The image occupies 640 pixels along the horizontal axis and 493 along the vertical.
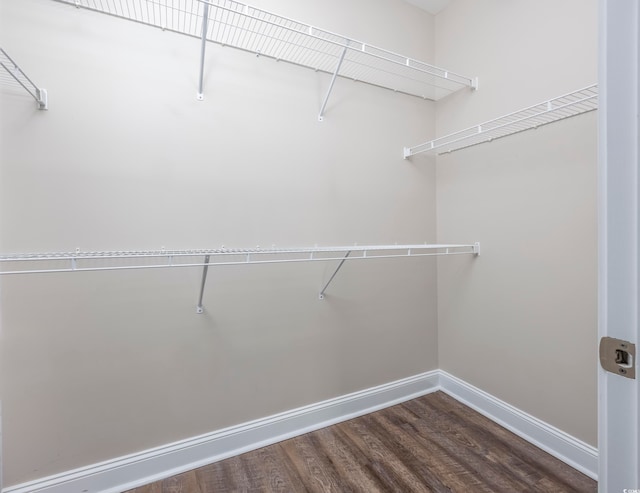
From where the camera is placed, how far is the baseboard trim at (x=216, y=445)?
4.19 feet

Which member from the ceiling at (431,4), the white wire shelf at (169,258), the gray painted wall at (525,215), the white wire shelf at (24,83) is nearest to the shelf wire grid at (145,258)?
the white wire shelf at (169,258)

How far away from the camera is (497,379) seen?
1802 millimetres

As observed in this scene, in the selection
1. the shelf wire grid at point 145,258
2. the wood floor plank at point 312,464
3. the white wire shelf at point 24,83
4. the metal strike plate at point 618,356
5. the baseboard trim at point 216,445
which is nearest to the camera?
the metal strike plate at point 618,356

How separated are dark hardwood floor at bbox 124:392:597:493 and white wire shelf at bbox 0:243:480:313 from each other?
2.55 feet

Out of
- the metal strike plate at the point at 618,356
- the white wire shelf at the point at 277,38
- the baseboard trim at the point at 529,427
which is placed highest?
the white wire shelf at the point at 277,38

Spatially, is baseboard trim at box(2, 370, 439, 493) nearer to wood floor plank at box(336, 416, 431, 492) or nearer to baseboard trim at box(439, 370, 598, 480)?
wood floor plank at box(336, 416, 431, 492)

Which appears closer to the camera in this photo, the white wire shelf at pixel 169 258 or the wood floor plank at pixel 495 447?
the white wire shelf at pixel 169 258

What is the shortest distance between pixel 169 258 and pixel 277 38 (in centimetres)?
115

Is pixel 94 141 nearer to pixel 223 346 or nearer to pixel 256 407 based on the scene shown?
pixel 223 346

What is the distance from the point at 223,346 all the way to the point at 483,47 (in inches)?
88.2

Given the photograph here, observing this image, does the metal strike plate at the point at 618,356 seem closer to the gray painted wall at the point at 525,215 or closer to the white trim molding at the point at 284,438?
the gray painted wall at the point at 525,215

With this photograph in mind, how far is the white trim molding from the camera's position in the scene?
51.1 inches

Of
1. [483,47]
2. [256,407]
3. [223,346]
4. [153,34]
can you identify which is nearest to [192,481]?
[256,407]

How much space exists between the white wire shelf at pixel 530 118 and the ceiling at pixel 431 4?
2.93ft
